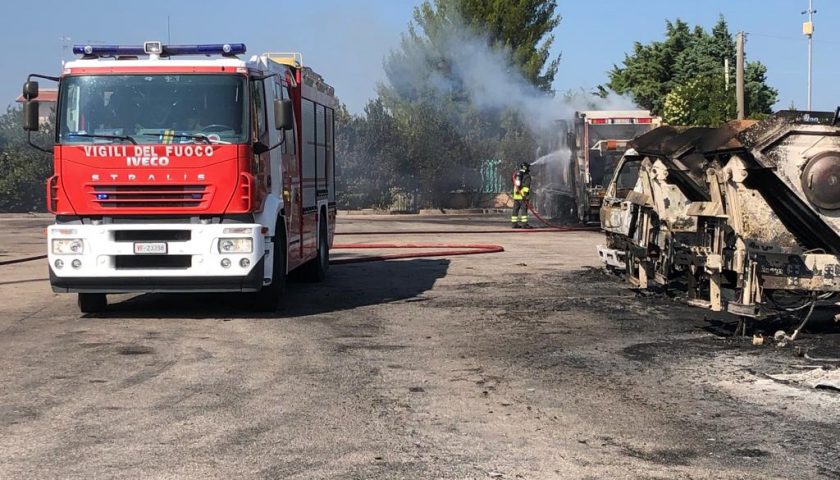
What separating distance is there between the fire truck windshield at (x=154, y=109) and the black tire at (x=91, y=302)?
5.94 ft

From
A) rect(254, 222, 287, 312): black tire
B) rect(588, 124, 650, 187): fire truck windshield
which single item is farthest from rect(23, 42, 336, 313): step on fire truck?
rect(588, 124, 650, 187): fire truck windshield

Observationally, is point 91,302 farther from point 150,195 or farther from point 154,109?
point 154,109

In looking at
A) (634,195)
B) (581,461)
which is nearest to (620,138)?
(634,195)

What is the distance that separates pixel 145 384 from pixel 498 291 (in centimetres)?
647

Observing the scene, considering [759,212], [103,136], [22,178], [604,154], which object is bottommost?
[759,212]

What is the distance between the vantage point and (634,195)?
12383 mm

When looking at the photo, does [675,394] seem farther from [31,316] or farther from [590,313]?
[31,316]

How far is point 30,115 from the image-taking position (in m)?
10.4

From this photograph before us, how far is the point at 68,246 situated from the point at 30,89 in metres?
1.69

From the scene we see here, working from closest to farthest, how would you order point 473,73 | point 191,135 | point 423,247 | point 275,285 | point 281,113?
point 191,135
point 281,113
point 275,285
point 423,247
point 473,73

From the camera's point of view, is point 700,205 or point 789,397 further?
point 700,205

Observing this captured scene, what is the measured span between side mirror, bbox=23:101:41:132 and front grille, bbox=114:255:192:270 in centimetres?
176

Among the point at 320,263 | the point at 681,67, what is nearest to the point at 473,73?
the point at 681,67

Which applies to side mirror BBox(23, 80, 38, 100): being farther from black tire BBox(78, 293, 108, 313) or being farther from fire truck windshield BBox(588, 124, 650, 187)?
fire truck windshield BBox(588, 124, 650, 187)
